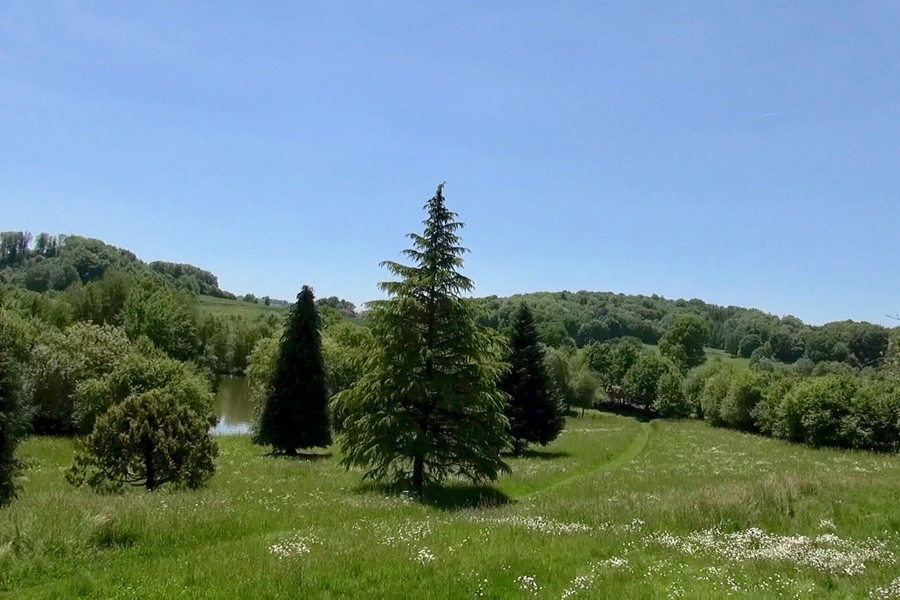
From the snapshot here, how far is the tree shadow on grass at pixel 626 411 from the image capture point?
92425 mm

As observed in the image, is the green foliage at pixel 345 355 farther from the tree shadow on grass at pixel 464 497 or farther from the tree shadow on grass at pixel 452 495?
the tree shadow on grass at pixel 464 497

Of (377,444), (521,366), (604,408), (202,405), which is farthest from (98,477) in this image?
(604,408)

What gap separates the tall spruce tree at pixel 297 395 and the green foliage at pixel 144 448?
1755 cm

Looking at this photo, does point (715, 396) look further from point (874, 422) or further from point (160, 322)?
point (160, 322)

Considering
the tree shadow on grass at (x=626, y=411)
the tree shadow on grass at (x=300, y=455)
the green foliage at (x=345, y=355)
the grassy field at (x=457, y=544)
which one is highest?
the green foliage at (x=345, y=355)

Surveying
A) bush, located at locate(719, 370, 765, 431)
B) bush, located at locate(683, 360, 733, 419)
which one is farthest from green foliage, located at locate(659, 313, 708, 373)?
bush, located at locate(719, 370, 765, 431)

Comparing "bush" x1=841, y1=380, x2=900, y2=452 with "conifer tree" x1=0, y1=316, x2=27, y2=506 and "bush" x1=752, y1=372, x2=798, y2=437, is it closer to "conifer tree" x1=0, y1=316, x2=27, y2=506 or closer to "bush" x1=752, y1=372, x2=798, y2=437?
"bush" x1=752, y1=372, x2=798, y2=437

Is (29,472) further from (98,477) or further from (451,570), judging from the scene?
(451,570)

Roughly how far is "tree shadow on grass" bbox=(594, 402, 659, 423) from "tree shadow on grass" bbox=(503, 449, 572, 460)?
56769 mm

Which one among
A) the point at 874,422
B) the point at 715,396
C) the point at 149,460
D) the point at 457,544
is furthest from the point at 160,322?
the point at 874,422

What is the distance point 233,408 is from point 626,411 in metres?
60.9

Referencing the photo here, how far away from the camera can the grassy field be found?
8117mm

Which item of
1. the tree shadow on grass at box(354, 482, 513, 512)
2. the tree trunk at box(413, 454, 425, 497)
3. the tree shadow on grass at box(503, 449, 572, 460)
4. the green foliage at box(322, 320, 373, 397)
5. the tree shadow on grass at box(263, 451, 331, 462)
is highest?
the green foliage at box(322, 320, 373, 397)

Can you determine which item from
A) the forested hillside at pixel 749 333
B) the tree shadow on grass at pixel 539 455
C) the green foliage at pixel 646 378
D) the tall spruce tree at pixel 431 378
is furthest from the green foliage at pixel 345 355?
the green foliage at pixel 646 378
